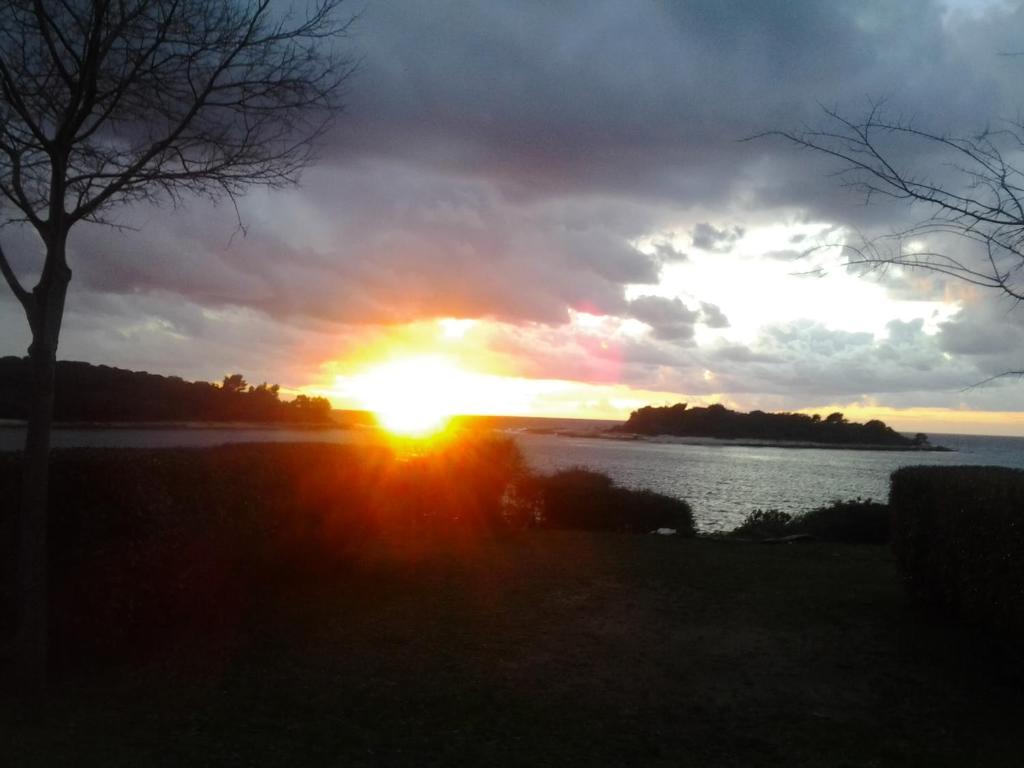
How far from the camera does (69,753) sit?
239 inches

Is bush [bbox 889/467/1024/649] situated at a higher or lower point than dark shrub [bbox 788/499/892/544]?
higher

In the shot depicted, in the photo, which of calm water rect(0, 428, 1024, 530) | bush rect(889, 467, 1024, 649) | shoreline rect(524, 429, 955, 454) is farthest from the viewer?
shoreline rect(524, 429, 955, 454)

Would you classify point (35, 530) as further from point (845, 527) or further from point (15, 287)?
point (845, 527)

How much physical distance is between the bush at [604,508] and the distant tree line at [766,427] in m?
101

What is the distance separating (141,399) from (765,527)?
46.7 ft

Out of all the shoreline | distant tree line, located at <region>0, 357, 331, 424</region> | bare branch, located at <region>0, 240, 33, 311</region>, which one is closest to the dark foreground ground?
bare branch, located at <region>0, 240, 33, 311</region>

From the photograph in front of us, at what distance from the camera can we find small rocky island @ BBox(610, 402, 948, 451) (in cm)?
11981

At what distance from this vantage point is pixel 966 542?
360 inches

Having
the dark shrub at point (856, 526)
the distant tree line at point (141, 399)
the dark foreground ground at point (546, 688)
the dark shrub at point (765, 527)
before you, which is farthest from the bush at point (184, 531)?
the dark shrub at point (856, 526)

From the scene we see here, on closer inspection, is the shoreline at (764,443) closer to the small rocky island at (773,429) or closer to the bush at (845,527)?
the small rocky island at (773,429)

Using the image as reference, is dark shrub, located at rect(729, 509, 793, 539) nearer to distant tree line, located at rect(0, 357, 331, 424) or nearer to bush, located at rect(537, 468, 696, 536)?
bush, located at rect(537, 468, 696, 536)

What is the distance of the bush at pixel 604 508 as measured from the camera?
21.5m

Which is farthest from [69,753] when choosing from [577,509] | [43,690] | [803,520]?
[803,520]

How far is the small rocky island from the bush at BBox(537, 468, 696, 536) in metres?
101
